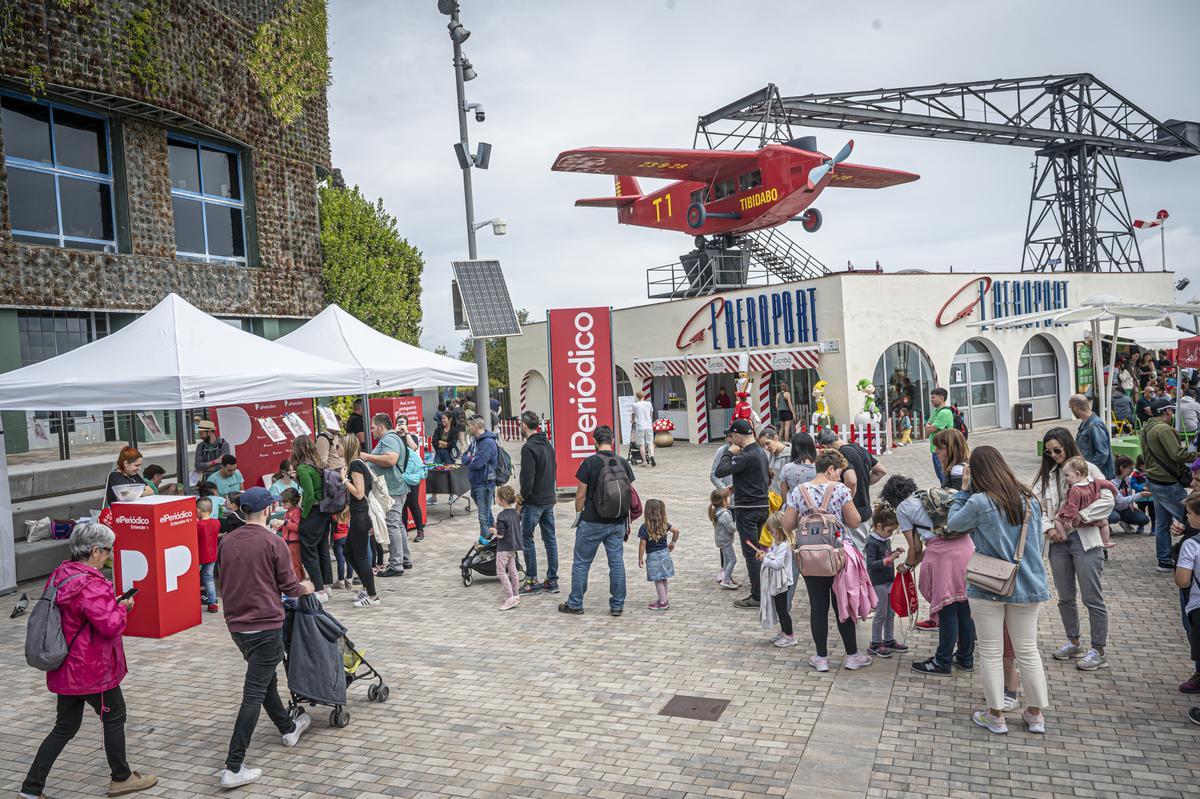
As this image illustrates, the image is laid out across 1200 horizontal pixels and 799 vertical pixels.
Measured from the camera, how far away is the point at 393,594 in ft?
29.8

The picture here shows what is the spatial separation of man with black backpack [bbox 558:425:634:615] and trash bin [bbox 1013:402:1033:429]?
1861 cm

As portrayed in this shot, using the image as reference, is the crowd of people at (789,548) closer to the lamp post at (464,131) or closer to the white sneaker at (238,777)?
the white sneaker at (238,777)

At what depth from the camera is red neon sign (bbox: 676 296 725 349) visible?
23.1 meters

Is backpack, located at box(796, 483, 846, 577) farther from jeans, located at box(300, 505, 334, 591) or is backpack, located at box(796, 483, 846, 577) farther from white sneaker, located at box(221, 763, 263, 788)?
jeans, located at box(300, 505, 334, 591)

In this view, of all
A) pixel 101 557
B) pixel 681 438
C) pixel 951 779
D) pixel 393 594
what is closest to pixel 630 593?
pixel 393 594

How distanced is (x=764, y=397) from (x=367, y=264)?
14223 mm

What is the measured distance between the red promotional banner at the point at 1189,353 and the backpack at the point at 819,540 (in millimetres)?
14488

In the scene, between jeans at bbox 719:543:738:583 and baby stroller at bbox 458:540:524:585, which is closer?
jeans at bbox 719:543:738:583

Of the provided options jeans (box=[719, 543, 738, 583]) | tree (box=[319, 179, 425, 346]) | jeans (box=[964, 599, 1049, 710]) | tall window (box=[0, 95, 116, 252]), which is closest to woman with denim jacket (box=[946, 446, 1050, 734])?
jeans (box=[964, 599, 1049, 710])

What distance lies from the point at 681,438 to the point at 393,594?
16577mm

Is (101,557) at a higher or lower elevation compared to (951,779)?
higher

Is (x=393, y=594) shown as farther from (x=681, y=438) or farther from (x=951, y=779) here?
(x=681, y=438)

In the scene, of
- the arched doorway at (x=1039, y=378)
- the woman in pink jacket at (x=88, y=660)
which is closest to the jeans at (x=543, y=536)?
the woman in pink jacket at (x=88, y=660)

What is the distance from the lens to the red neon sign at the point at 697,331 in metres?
23.1
